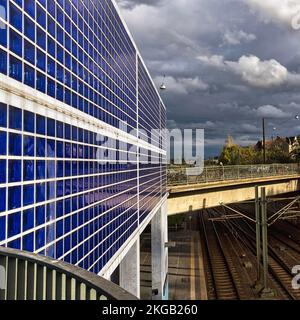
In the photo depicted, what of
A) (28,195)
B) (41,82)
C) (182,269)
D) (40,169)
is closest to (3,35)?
(41,82)

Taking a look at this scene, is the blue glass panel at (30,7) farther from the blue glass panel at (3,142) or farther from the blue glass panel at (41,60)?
the blue glass panel at (3,142)

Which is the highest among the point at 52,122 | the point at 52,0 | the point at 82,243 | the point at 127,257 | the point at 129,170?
the point at 52,0

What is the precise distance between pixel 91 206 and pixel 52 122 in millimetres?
2687

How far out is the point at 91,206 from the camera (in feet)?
26.7

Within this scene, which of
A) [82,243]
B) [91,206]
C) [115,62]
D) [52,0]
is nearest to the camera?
[52,0]

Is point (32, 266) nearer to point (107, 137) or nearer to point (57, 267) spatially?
point (57, 267)

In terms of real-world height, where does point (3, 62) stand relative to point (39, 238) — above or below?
above

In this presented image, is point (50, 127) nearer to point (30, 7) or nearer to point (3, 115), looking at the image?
point (3, 115)

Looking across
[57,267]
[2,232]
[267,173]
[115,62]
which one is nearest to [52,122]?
[2,232]

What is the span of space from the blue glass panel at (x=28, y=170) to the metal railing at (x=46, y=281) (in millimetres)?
1738

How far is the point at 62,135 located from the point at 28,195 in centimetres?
152

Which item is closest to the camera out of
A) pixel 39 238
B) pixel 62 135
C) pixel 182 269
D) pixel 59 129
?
pixel 39 238

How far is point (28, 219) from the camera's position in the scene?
17.2 ft

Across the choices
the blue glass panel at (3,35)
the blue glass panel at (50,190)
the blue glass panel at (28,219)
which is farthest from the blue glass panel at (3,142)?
the blue glass panel at (50,190)
